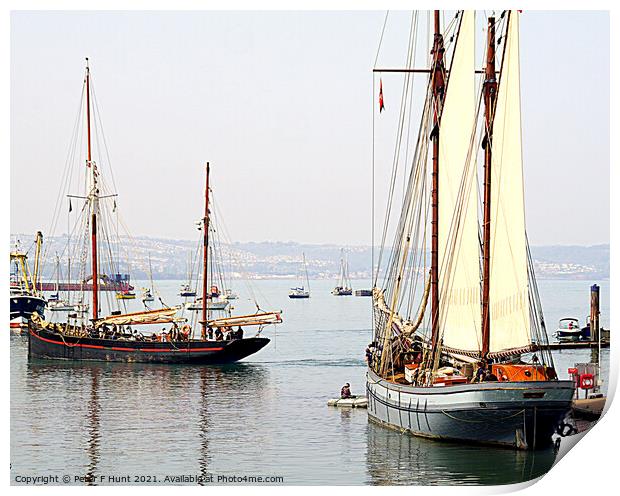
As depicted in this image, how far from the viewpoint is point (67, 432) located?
67.6 ft

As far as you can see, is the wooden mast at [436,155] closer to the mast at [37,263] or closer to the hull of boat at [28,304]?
the mast at [37,263]

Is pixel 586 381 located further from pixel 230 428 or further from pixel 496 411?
pixel 230 428

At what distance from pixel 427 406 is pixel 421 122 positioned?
4377 millimetres

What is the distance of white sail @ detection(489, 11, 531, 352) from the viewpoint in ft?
60.1

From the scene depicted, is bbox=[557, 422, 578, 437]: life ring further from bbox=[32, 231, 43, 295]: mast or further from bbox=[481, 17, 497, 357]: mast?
bbox=[32, 231, 43, 295]: mast

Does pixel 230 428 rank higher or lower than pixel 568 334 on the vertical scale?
lower

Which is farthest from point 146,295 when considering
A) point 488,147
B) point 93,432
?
point 488,147

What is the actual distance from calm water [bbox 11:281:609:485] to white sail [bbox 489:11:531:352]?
182 cm

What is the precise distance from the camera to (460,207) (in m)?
19.6

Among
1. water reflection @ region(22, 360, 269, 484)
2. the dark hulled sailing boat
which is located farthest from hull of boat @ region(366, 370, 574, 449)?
the dark hulled sailing boat

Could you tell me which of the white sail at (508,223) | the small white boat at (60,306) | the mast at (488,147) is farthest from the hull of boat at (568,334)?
the mast at (488,147)

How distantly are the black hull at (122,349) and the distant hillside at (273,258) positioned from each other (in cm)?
227

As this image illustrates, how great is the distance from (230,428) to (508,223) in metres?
5.78
